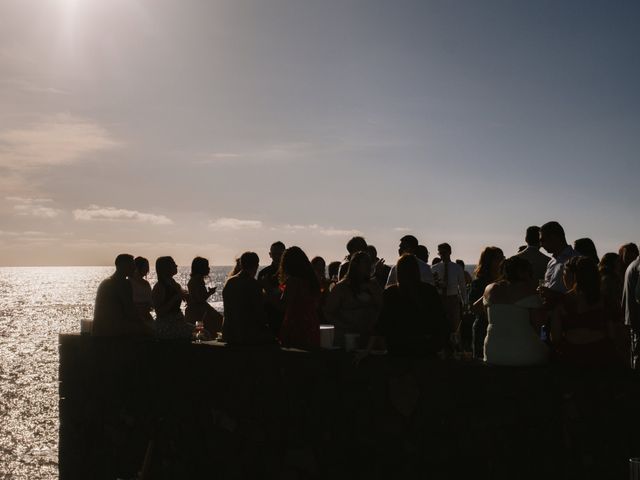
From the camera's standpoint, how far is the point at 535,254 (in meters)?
9.08

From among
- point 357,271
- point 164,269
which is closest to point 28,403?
point 164,269

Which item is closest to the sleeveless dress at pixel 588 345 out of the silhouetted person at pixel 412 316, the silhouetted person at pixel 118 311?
the silhouetted person at pixel 412 316

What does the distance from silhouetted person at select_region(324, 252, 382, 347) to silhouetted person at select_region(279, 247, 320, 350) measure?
8.1 inches

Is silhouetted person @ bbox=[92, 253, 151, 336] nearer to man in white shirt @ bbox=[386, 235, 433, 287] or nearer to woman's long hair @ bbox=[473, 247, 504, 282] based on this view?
man in white shirt @ bbox=[386, 235, 433, 287]

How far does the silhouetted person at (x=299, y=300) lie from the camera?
7.59 m

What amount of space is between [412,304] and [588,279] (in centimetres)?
158

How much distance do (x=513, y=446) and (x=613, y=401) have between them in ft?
3.06

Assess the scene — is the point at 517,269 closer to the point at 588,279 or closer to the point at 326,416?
the point at 588,279

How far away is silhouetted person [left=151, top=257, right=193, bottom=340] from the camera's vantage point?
29.2 ft

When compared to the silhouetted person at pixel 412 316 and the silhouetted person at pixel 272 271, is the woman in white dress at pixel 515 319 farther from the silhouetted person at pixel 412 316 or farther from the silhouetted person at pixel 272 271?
the silhouetted person at pixel 272 271

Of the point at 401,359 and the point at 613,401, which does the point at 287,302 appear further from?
the point at 613,401

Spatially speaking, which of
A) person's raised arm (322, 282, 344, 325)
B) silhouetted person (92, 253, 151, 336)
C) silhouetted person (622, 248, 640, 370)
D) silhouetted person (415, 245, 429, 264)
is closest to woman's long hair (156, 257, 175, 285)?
silhouetted person (92, 253, 151, 336)

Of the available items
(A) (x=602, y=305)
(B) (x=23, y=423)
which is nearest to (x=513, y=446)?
(A) (x=602, y=305)

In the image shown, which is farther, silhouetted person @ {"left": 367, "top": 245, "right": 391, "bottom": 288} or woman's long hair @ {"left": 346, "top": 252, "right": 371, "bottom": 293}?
silhouetted person @ {"left": 367, "top": 245, "right": 391, "bottom": 288}
